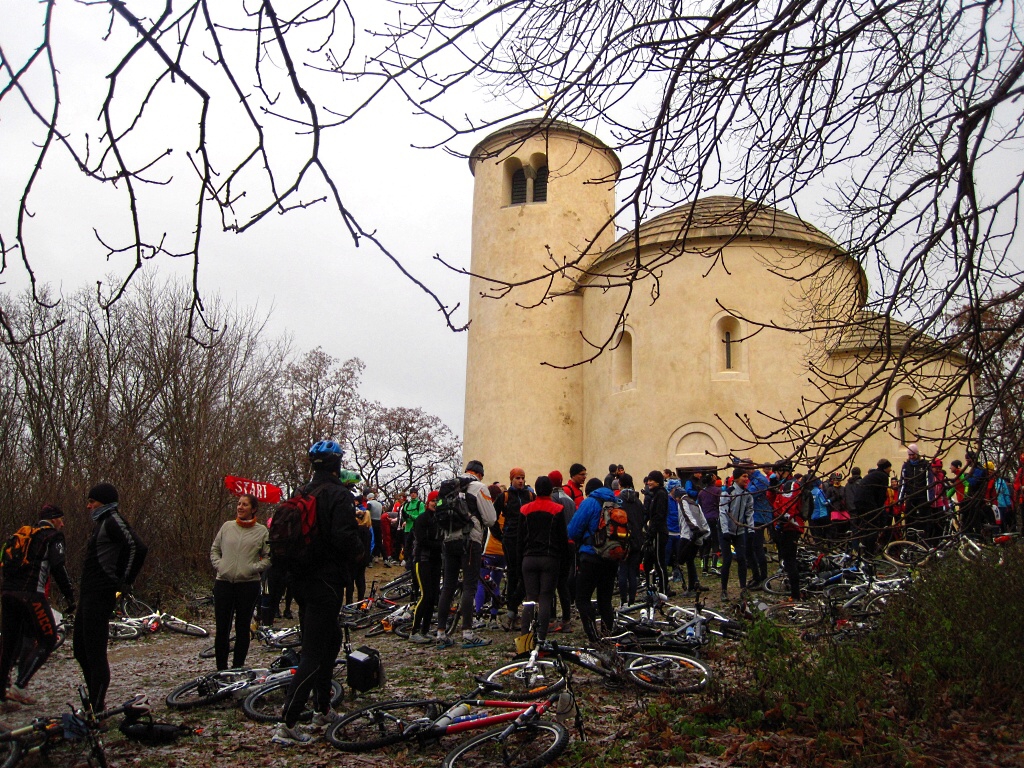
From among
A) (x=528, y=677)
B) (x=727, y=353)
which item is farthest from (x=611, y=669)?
(x=727, y=353)

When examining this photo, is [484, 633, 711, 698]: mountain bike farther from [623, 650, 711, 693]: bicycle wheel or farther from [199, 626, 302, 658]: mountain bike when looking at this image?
[199, 626, 302, 658]: mountain bike

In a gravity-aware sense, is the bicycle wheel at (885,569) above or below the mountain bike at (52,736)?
above

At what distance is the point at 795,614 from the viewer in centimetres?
1008

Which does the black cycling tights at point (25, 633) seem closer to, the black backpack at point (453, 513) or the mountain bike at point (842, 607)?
the black backpack at point (453, 513)

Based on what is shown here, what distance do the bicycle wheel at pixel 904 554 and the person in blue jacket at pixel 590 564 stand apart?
3168mm

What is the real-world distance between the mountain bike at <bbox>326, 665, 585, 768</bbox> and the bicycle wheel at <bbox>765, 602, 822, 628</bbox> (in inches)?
160

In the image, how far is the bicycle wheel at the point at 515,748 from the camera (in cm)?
541

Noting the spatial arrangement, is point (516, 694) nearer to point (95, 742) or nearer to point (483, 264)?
point (95, 742)

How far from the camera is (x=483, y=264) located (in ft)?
93.6

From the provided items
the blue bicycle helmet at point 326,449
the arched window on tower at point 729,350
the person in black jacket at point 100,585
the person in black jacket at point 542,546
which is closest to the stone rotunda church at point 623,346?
the arched window on tower at point 729,350

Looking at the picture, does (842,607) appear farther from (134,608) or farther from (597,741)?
(134,608)

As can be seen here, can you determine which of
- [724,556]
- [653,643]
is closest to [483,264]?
[724,556]

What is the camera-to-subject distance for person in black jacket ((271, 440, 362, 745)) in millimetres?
6176

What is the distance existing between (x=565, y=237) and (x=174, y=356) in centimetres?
1215
